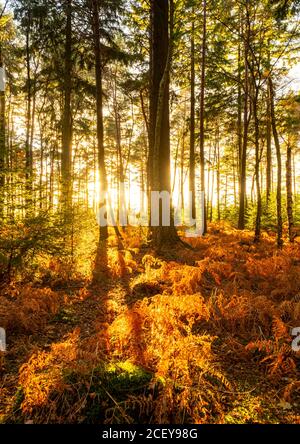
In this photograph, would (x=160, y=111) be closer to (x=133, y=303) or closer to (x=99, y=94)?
(x=99, y=94)

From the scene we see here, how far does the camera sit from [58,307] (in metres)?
5.22

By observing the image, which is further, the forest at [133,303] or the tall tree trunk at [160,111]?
the tall tree trunk at [160,111]

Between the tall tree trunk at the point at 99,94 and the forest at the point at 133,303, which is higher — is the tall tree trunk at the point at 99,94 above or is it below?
above

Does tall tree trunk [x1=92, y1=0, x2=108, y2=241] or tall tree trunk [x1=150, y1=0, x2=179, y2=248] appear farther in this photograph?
tall tree trunk [x1=92, y1=0, x2=108, y2=241]

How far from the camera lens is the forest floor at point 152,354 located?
259 cm

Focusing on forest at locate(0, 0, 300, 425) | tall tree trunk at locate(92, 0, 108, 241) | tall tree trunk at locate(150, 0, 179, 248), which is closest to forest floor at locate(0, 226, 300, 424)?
forest at locate(0, 0, 300, 425)

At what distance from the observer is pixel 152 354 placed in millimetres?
3410

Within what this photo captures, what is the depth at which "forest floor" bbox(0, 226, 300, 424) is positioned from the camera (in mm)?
2590

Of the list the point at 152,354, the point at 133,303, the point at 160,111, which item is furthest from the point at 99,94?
the point at 152,354

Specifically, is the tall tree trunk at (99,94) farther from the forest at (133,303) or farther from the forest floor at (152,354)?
the forest floor at (152,354)

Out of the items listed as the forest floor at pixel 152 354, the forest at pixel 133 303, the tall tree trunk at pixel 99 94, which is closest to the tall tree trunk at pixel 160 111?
the forest at pixel 133 303

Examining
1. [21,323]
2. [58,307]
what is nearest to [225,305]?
[58,307]

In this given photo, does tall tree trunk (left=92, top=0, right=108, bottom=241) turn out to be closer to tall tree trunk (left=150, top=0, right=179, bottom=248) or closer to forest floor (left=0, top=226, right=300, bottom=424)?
tall tree trunk (left=150, top=0, right=179, bottom=248)

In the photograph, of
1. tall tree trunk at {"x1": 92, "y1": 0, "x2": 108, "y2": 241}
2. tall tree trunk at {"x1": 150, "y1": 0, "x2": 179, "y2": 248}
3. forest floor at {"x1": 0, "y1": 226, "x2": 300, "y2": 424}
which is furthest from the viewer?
tall tree trunk at {"x1": 92, "y1": 0, "x2": 108, "y2": 241}
